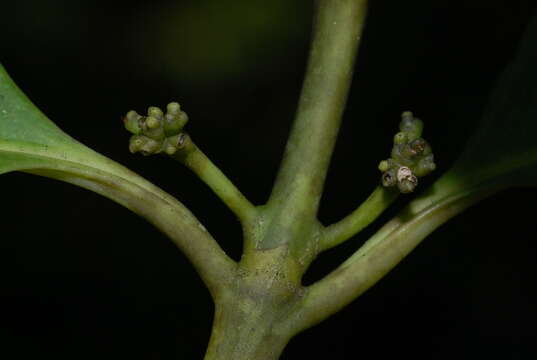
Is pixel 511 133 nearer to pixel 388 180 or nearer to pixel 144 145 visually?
pixel 388 180

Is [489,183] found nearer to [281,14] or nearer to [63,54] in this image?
[281,14]

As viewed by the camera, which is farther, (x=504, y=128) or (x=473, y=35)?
(x=473, y=35)

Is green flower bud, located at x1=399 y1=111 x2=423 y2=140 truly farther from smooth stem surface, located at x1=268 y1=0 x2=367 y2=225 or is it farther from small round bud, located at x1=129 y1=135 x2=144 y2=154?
small round bud, located at x1=129 y1=135 x2=144 y2=154

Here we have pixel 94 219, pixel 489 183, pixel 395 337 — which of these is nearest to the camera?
pixel 489 183

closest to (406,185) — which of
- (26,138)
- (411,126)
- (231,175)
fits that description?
(411,126)

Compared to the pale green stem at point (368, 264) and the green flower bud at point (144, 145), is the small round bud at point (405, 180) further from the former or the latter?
the green flower bud at point (144, 145)

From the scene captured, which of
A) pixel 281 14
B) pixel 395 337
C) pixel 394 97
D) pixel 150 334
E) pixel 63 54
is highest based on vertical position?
pixel 63 54

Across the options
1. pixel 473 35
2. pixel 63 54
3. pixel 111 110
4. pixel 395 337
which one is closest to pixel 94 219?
pixel 111 110
